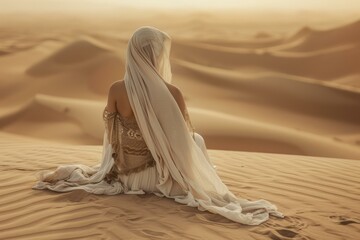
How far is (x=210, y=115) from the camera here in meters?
10.9

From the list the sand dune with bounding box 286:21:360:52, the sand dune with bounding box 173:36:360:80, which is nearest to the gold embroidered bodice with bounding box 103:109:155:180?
the sand dune with bounding box 173:36:360:80

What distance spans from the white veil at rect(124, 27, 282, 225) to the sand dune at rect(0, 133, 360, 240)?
21 cm

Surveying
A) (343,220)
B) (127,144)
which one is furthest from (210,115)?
(343,220)

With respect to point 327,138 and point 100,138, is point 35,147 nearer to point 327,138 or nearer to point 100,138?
point 100,138

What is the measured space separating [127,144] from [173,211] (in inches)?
29.4

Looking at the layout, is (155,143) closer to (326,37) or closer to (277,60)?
(277,60)

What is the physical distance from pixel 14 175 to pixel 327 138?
7.42 metres

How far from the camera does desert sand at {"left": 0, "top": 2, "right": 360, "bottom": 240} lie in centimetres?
389

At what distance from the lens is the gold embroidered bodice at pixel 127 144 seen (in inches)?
173

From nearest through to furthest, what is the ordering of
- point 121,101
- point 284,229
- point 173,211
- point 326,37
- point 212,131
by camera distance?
point 284,229 < point 173,211 < point 121,101 < point 212,131 < point 326,37

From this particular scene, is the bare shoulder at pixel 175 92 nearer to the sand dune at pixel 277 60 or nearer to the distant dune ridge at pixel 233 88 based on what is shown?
the distant dune ridge at pixel 233 88

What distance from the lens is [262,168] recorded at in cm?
590

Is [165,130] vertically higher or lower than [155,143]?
higher

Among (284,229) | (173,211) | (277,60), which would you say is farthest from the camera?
(277,60)
